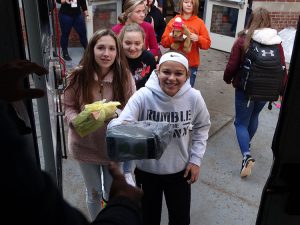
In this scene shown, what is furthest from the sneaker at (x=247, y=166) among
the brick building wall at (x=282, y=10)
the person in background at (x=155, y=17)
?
the brick building wall at (x=282, y=10)

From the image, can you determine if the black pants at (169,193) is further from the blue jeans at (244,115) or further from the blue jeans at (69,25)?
the blue jeans at (69,25)

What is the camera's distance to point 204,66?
26.0 feet

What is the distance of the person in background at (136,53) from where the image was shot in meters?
3.67

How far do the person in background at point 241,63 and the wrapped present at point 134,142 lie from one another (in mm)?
2042

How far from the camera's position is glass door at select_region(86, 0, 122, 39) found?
7.61 m

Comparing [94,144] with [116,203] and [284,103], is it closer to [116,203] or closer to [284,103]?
[116,203]

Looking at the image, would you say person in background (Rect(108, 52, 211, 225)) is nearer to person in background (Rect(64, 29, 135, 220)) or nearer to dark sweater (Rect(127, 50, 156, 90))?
person in background (Rect(64, 29, 135, 220))

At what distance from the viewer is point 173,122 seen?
268cm

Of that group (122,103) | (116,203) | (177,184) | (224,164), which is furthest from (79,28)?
(116,203)

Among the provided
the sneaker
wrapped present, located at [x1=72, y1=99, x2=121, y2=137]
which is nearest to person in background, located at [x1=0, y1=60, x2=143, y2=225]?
wrapped present, located at [x1=72, y1=99, x2=121, y2=137]

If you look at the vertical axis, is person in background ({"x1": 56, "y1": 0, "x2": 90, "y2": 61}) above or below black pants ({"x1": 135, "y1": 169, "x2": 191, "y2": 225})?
above

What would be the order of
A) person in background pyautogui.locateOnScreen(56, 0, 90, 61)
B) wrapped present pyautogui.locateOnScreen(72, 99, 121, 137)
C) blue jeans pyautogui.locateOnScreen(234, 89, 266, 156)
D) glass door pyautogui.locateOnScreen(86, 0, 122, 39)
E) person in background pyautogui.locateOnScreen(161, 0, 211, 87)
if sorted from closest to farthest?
1. wrapped present pyautogui.locateOnScreen(72, 99, 121, 137)
2. blue jeans pyautogui.locateOnScreen(234, 89, 266, 156)
3. person in background pyautogui.locateOnScreen(161, 0, 211, 87)
4. person in background pyautogui.locateOnScreen(56, 0, 90, 61)
5. glass door pyautogui.locateOnScreen(86, 0, 122, 39)

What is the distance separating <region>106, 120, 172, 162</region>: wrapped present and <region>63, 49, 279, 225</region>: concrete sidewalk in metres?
1.53

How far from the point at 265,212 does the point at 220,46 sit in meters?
7.58
